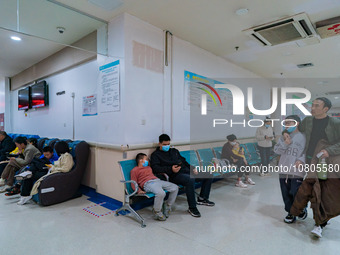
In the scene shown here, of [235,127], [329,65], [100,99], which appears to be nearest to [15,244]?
[100,99]

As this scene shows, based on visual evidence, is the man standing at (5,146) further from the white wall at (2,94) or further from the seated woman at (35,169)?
the white wall at (2,94)

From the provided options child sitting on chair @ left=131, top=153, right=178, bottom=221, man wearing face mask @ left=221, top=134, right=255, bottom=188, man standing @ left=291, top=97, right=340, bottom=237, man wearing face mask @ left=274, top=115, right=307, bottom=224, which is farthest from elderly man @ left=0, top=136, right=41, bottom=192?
man standing @ left=291, top=97, right=340, bottom=237

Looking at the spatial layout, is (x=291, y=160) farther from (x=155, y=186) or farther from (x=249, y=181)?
(x=249, y=181)

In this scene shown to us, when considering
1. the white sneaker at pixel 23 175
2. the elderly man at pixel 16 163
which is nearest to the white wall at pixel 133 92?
the elderly man at pixel 16 163

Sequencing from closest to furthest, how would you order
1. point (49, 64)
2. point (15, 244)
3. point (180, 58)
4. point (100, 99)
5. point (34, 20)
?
point (15, 244), point (34, 20), point (100, 99), point (180, 58), point (49, 64)

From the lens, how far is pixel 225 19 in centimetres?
351

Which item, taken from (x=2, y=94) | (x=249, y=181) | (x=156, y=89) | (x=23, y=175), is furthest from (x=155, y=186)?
(x=2, y=94)

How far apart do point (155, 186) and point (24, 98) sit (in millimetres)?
5597

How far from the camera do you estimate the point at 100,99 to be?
3.77 meters

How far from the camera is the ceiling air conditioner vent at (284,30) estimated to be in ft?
11.2

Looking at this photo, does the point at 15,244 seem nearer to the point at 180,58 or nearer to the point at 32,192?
the point at 32,192

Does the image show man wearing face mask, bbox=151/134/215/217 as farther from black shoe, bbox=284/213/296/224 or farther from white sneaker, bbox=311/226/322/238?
white sneaker, bbox=311/226/322/238

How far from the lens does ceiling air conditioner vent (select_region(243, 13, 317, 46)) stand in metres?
3.42

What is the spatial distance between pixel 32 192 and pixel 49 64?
3395 millimetres
